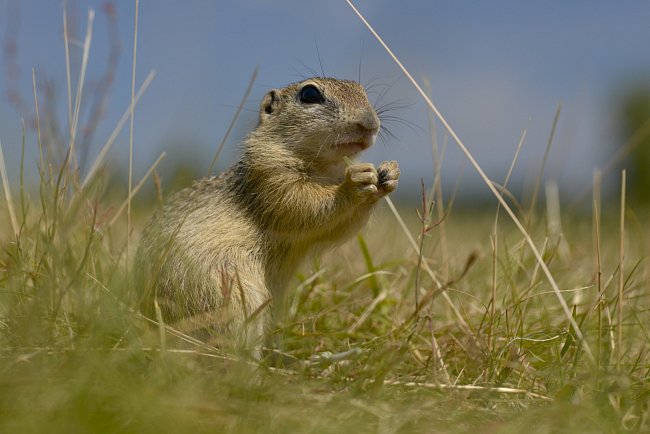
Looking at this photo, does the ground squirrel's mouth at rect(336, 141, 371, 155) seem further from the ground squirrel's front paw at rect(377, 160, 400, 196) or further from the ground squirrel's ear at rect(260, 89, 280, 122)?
the ground squirrel's ear at rect(260, 89, 280, 122)

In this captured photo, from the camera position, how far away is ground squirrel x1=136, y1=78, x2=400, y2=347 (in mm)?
3830

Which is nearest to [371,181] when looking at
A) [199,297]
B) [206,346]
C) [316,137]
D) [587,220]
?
[316,137]

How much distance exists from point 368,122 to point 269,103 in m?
1.09

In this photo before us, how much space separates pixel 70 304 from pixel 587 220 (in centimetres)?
757

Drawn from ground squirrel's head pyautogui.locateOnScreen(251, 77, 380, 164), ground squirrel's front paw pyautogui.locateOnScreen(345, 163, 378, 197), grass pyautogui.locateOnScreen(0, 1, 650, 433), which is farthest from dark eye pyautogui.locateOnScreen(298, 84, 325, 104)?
grass pyautogui.locateOnScreen(0, 1, 650, 433)

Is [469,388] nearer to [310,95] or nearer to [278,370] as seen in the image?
[278,370]

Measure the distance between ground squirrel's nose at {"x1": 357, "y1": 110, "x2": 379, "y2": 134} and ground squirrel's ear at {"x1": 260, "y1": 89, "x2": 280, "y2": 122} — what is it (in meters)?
0.93

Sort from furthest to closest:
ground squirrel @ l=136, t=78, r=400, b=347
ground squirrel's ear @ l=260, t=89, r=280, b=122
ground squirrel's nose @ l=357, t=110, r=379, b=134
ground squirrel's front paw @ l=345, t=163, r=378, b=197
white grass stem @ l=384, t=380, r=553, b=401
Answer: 1. ground squirrel's ear @ l=260, t=89, r=280, b=122
2. ground squirrel's nose @ l=357, t=110, r=379, b=134
3. ground squirrel's front paw @ l=345, t=163, r=378, b=197
4. ground squirrel @ l=136, t=78, r=400, b=347
5. white grass stem @ l=384, t=380, r=553, b=401

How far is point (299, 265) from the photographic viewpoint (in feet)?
14.5

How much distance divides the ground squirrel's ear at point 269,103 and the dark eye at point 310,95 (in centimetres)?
30

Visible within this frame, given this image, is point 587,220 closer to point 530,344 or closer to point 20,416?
Result: point 530,344

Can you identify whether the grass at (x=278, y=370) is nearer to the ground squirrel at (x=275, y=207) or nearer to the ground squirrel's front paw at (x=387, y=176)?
the ground squirrel at (x=275, y=207)

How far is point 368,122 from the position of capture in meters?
4.12

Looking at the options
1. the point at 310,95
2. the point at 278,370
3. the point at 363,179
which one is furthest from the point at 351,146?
the point at 278,370
